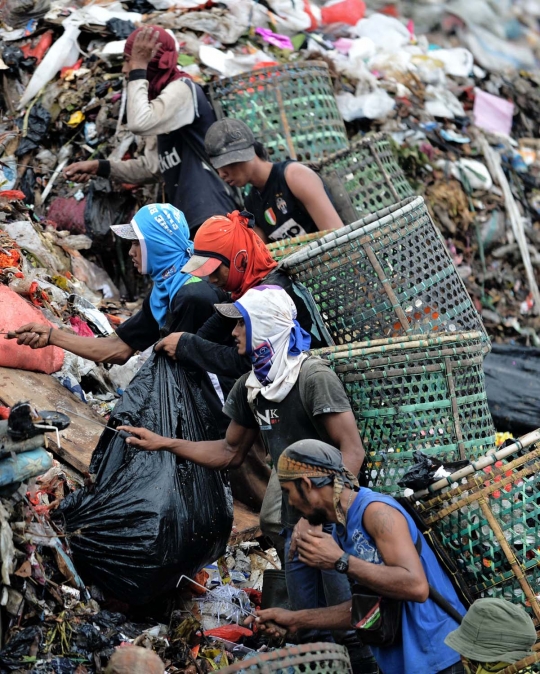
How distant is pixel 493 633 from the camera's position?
2844 millimetres

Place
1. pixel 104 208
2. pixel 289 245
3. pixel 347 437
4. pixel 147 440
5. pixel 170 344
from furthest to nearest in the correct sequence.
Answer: pixel 104 208, pixel 289 245, pixel 170 344, pixel 147 440, pixel 347 437

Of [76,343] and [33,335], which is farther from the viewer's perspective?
[76,343]

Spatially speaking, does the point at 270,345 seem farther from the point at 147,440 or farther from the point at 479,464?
the point at 479,464

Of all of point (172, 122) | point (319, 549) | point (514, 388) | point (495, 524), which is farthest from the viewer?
point (514, 388)

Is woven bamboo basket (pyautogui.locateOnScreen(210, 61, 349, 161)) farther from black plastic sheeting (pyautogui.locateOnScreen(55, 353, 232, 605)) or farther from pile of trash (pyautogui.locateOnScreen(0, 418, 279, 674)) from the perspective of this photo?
pile of trash (pyautogui.locateOnScreen(0, 418, 279, 674))

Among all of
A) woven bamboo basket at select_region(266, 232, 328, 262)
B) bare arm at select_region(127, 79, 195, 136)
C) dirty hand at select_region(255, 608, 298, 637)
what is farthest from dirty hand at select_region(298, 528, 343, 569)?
bare arm at select_region(127, 79, 195, 136)

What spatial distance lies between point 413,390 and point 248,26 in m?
4.91

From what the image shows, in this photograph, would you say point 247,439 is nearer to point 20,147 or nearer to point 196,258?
point 196,258

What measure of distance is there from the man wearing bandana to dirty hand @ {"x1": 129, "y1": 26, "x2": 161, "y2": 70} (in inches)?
100

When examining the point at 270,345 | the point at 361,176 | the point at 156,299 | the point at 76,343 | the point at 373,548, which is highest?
the point at 270,345

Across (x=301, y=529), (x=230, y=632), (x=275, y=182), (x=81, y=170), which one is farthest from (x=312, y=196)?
(x=301, y=529)

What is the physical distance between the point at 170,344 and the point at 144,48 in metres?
2.44

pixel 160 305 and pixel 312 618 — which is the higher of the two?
pixel 160 305

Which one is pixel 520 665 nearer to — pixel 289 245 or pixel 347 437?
pixel 347 437
